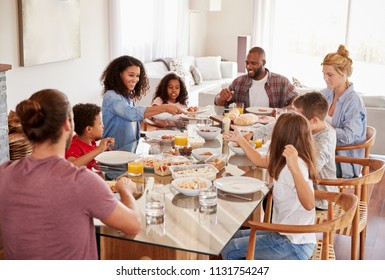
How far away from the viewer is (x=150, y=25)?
325 inches

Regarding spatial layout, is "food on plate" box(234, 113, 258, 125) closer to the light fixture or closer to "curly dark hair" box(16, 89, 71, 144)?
"curly dark hair" box(16, 89, 71, 144)

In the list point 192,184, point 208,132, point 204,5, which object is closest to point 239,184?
point 192,184

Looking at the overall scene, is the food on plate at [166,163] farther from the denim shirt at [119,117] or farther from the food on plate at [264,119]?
the food on plate at [264,119]

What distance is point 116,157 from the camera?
2.91 metres

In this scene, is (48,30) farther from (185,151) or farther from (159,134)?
(185,151)

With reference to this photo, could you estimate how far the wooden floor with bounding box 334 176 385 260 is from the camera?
3512 mm

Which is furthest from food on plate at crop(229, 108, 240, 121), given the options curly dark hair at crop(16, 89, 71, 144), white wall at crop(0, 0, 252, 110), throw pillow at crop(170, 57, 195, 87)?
throw pillow at crop(170, 57, 195, 87)

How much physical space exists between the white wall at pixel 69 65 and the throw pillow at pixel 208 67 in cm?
215

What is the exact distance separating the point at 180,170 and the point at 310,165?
0.61 meters

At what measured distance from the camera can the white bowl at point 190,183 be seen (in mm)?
2352

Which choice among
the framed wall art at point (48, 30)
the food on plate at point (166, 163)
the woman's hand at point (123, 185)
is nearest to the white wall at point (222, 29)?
the framed wall art at point (48, 30)

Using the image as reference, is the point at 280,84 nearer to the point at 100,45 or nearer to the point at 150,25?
the point at 100,45

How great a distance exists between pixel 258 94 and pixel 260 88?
0.17 feet

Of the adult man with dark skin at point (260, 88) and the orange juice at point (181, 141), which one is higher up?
the adult man with dark skin at point (260, 88)
